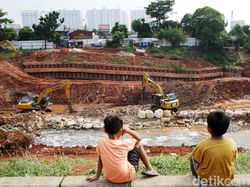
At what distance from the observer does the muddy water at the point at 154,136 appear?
49.3ft

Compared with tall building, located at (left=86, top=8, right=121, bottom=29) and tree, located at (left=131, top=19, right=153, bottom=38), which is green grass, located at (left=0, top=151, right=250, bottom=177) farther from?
tall building, located at (left=86, top=8, right=121, bottom=29)

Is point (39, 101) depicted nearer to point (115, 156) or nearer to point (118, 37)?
point (115, 156)

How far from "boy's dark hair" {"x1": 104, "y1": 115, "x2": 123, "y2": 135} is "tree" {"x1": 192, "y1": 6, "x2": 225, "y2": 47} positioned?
34.1 metres

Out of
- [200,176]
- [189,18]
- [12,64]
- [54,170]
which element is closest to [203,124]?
[54,170]

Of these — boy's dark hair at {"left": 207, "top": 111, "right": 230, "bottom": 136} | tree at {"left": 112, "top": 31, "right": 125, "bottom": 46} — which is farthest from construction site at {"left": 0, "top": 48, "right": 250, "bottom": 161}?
boy's dark hair at {"left": 207, "top": 111, "right": 230, "bottom": 136}

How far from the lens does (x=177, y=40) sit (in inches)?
1510

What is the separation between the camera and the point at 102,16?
144 meters

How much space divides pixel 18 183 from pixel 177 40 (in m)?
36.3

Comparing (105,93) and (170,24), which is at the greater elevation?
(170,24)

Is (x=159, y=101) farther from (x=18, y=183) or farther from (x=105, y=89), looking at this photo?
(x=18, y=183)

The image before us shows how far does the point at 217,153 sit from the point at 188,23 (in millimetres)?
42186

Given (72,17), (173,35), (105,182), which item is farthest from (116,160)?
(72,17)

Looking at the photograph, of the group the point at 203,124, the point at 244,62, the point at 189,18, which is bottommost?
the point at 203,124

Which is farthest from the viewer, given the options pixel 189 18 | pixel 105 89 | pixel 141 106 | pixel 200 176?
pixel 189 18
